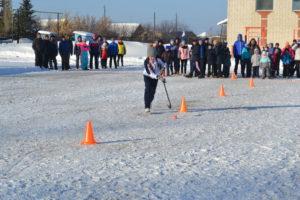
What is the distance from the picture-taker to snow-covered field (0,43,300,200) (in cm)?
695

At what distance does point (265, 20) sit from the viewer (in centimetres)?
5272

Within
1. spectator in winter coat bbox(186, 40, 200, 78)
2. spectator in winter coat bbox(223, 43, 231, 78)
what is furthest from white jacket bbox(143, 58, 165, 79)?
spectator in winter coat bbox(223, 43, 231, 78)

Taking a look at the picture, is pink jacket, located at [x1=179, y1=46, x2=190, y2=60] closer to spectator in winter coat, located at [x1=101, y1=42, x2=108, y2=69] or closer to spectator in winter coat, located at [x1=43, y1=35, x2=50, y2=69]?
spectator in winter coat, located at [x1=101, y1=42, x2=108, y2=69]

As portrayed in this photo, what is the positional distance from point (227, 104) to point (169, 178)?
8.02m

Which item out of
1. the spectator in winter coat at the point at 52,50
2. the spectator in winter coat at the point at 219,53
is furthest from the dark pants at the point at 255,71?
the spectator in winter coat at the point at 52,50

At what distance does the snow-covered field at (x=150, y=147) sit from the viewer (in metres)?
6.95

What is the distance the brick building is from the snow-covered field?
3571cm

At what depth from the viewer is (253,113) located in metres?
13.4

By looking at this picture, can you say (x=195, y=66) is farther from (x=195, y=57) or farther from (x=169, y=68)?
(x=169, y=68)

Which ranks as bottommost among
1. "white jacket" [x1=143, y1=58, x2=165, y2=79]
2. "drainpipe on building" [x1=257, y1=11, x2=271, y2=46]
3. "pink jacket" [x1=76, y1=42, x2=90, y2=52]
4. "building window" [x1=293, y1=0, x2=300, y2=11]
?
"white jacket" [x1=143, y1=58, x2=165, y2=79]

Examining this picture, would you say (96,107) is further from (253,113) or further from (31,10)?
(31,10)

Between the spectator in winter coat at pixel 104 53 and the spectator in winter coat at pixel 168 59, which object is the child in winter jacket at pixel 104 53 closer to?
the spectator in winter coat at pixel 104 53

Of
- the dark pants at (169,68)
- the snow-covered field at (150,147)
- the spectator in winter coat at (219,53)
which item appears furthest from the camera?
the dark pants at (169,68)

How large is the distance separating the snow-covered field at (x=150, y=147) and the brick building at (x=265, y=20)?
35706mm
